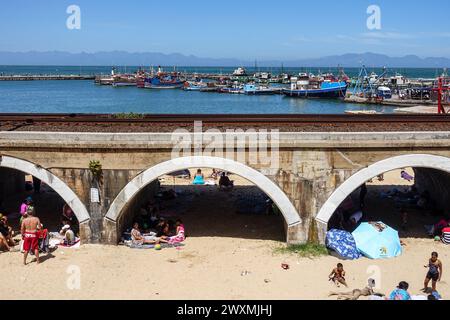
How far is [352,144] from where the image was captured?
1353 cm

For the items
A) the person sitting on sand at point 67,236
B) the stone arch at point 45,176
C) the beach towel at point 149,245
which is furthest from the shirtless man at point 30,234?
the beach towel at point 149,245

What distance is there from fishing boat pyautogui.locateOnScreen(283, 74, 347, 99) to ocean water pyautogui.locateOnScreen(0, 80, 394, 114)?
1638mm

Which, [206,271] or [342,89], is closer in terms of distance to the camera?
[206,271]

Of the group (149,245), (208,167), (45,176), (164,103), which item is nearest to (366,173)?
(208,167)

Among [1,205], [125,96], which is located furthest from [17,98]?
[1,205]

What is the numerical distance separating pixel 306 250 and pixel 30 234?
A: 8.33 m

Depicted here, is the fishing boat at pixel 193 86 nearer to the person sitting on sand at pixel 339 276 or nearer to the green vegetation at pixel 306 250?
the green vegetation at pixel 306 250

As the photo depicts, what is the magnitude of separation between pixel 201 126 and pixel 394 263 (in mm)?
7851

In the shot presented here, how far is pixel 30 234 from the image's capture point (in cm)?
1254

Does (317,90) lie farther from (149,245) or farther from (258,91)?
(149,245)

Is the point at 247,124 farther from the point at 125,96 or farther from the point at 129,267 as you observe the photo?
the point at 125,96

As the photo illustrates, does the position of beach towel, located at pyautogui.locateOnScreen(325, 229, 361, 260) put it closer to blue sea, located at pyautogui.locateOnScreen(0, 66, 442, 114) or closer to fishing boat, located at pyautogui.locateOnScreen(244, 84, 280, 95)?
blue sea, located at pyautogui.locateOnScreen(0, 66, 442, 114)

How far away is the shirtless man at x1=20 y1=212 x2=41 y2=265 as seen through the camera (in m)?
12.5

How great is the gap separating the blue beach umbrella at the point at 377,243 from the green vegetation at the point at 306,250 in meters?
1.13
